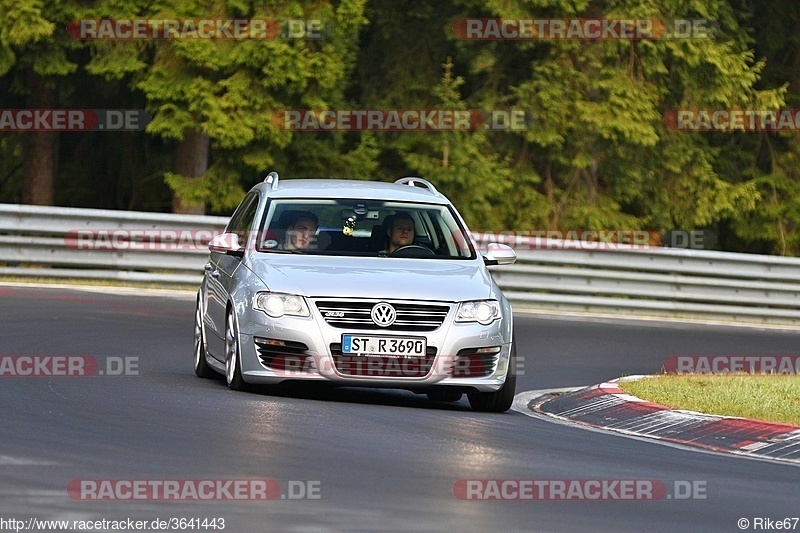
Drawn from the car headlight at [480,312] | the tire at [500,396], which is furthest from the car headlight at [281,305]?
the tire at [500,396]

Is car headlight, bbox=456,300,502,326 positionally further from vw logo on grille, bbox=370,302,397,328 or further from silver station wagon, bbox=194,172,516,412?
vw logo on grille, bbox=370,302,397,328

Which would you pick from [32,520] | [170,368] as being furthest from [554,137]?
[32,520]

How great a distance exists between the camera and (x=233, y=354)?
1250 cm

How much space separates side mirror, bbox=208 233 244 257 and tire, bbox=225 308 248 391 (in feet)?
1.61

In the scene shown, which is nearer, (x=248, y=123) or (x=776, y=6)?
(x=248, y=123)

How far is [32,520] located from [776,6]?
32240mm

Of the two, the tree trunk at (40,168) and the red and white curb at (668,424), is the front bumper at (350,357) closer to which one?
the red and white curb at (668,424)

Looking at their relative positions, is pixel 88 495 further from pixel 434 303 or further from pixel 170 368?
pixel 170 368

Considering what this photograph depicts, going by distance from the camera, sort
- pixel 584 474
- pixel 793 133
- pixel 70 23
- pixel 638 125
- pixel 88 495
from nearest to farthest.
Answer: pixel 88 495 < pixel 584 474 < pixel 70 23 < pixel 638 125 < pixel 793 133

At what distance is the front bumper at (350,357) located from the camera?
1191 cm

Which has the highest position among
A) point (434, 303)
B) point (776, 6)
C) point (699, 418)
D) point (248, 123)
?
point (776, 6)

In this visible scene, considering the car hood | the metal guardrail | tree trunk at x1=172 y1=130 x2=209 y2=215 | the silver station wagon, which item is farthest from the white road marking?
tree trunk at x1=172 y1=130 x2=209 y2=215

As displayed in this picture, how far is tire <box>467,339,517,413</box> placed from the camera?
12.5 m

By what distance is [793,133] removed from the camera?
37156 mm
